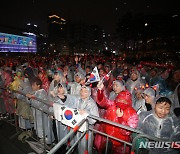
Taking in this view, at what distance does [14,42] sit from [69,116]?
143ft

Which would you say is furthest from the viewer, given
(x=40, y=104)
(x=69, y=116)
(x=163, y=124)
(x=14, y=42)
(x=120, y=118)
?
(x=14, y=42)

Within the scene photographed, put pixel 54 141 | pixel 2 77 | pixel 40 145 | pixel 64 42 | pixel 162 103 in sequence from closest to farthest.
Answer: pixel 162 103 < pixel 40 145 < pixel 54 141 < pixel 2 77 < pixel 64 42

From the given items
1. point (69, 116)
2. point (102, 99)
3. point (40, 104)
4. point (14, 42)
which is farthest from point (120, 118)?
point (14, 42)

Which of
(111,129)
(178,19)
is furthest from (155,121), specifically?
(178,19)

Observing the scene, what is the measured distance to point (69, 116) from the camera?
3.49 metres

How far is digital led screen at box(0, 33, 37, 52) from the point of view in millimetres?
36906

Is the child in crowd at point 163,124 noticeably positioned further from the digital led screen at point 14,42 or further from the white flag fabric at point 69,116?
the digital led screen at point 14,42

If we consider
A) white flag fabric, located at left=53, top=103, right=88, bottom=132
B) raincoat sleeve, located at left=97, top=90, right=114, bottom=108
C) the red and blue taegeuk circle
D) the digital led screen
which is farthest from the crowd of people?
the digital led screen

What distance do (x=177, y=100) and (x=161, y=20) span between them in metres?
32.9

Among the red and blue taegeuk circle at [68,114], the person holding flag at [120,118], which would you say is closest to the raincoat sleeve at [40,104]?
the red and blue taegeuk circle at [68,114]

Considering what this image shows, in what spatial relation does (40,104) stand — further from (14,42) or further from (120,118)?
(14,42)

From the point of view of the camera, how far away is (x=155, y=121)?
10.5ft

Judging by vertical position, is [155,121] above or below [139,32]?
below

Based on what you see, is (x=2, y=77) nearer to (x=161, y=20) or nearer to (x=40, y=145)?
(x=40, y=145)
